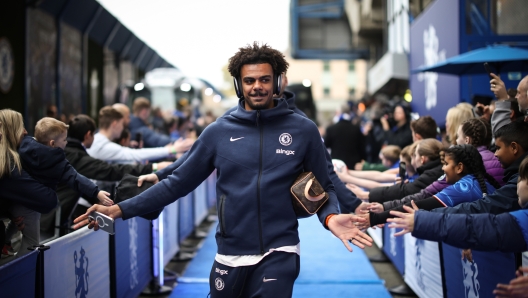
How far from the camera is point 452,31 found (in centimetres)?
1242

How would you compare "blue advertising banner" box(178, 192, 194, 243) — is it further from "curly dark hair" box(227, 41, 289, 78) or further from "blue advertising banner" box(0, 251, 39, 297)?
"curly dark hair" box(227, 41, 289, 78)

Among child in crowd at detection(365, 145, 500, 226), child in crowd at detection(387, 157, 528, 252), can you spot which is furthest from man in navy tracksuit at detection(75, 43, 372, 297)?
child in crowd at detection(365, 145, 500, 226)

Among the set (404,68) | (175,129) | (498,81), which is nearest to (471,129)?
(498,81)

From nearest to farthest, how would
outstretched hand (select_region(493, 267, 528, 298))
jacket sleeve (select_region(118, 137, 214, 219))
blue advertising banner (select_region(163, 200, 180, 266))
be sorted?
outstretched hand (select_region(493, 267, 528, 298))
jacket sleeve (select_region(118, 137, 214, 219))
blue advertising banner (select_region(163, 200, 180, 266))

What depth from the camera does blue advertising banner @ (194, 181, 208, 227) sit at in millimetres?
12955

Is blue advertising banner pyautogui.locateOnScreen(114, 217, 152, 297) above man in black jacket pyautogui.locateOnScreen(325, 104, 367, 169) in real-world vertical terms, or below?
below

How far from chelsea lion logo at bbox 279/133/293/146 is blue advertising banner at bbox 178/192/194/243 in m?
6.58

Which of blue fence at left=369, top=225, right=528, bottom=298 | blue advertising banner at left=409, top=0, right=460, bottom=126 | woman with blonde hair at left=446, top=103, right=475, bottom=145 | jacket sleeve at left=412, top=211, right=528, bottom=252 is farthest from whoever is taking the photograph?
blue advertising banner at left=409, top=0, right=460, bottom=126

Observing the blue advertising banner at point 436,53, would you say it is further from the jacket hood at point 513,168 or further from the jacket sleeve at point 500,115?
the jacket hood at point 513,168

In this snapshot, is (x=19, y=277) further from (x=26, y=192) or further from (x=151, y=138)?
A: (x=151, y=138)

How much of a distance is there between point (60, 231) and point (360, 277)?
3977 mm

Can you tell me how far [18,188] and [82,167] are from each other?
1.73 meters

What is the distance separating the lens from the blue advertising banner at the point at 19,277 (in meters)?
3.86

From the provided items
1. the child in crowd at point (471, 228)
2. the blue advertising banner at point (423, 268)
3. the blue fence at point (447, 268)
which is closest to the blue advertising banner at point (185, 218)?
the blue fence at point (447, 268)
